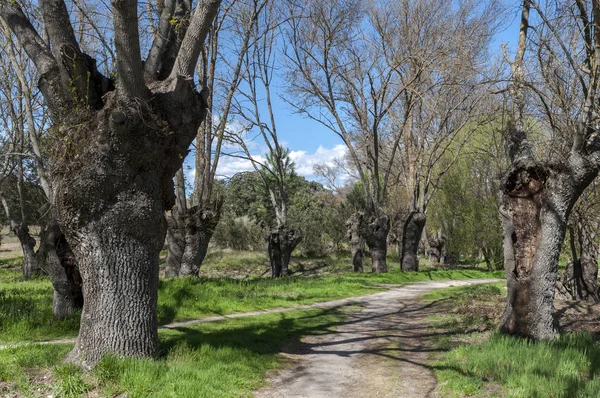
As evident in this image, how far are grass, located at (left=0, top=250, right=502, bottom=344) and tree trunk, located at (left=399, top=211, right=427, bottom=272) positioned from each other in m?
5.14

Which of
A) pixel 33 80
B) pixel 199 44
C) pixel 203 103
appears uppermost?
pixel 33 80

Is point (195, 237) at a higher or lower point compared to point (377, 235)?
lower

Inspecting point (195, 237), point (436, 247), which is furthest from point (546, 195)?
point (436, 247)

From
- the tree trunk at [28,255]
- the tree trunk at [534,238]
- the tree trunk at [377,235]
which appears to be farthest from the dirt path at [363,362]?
the tree trunk at [28,255]

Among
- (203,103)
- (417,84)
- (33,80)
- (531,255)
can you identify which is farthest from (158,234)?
(417,84)

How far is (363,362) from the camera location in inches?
256

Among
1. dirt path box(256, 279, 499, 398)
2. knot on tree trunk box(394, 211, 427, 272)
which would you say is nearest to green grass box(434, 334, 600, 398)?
dirt path box(256, 279, 499, 398)

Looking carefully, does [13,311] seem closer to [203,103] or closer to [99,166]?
[99,166]

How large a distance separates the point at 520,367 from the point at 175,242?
12593 millimetres

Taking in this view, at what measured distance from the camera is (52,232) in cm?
889

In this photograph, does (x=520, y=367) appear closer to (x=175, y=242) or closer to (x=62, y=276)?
(x=62, y=276)

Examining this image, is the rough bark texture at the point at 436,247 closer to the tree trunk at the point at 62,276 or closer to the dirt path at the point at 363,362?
the dirt path at the point at 363,362

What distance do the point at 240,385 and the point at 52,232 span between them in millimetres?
5717

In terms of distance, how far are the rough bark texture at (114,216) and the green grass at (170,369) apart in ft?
1.11
